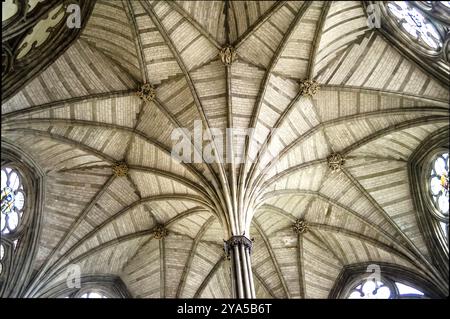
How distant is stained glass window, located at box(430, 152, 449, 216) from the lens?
20.6 meters

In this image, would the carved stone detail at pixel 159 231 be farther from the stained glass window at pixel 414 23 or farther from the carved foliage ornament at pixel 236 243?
the stained glass window at pixel 414 23

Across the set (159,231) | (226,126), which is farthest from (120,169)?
(226,126)

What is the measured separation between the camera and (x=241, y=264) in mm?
16688

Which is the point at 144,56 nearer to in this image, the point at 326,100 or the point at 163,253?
the point at 326,100

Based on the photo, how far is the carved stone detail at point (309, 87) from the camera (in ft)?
67.6

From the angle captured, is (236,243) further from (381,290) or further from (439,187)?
(381,290)

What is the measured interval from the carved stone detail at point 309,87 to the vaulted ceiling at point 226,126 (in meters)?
0.23

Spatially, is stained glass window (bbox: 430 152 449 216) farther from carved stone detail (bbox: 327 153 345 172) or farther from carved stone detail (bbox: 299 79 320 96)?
carved stone detail (bbox: 299 79 320 96)

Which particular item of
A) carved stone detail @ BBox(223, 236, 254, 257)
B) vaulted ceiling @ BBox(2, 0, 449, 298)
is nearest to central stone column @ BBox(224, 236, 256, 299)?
carved stone detail @ BBox(223, 236, 254, 257)

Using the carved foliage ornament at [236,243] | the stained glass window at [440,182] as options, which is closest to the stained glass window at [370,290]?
the stained glass window at [440,182]

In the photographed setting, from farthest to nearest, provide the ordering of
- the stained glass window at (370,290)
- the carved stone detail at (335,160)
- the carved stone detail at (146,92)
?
the stained glass window at (370,290)
the carved stone detail at (335,160)
the carved stone detail at (146,92)

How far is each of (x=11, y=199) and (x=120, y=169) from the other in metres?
4.01

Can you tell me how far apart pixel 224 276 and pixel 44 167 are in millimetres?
9184
